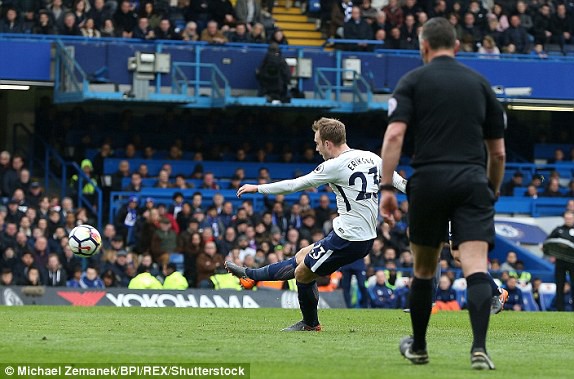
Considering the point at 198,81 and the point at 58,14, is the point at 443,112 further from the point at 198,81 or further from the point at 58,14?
the point at 58,14

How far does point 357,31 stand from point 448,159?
2280 cm

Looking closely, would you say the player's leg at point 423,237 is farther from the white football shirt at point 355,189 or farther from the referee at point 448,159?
the white football shirt at point 355,189

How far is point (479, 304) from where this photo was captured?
8.30 m

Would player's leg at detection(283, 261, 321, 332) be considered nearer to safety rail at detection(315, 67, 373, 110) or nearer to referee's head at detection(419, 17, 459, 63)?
referee's head at detection(419, 17, 459, 63)

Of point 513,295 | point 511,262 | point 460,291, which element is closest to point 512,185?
point 511,262

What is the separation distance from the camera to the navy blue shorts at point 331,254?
12.1 meters

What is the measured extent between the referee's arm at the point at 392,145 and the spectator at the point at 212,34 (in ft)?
70.8

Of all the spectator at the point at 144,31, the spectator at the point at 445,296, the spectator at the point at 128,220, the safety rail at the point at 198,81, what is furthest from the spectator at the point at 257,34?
the spectator at the point at 445,296

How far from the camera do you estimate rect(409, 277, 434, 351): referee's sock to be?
8.61 meters

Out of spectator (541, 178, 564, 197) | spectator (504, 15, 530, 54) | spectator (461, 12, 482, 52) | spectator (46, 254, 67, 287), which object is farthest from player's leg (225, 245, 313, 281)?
spectator (504, 15, 530, 54)

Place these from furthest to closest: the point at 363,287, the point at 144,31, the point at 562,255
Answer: the point at 144,31
the point at 562,255
the point at 363,287

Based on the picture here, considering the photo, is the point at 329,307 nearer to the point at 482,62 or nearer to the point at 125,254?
the point at 125,254

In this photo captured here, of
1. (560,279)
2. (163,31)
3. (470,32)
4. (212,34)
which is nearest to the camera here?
(560,279)

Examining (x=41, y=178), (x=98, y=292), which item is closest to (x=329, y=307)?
(x=98, y=292)
